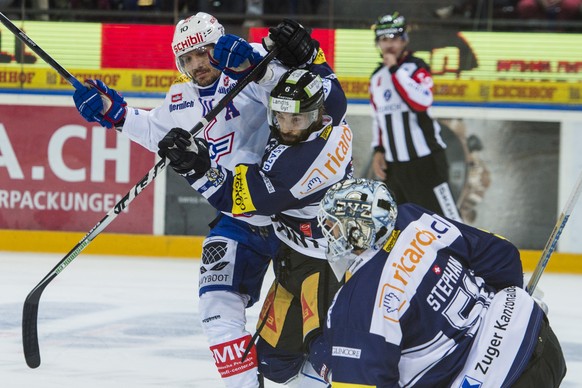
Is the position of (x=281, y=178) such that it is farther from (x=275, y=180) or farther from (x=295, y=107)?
(x=295, y=107)

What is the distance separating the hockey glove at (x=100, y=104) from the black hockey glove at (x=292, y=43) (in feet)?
1.74

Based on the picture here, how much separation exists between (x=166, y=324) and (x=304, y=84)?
2096 millimetres

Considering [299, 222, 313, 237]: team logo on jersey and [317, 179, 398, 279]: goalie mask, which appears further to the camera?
[299, 222, 313, 237]: team logo on jersey

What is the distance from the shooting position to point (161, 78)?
291 inches

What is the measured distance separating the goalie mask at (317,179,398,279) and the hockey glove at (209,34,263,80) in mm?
1000

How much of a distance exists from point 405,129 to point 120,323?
2.22 meters

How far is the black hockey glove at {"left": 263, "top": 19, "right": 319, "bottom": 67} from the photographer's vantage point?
342 centimetres

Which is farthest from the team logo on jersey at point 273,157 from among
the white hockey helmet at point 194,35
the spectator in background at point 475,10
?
the spectator in background at point 475,10

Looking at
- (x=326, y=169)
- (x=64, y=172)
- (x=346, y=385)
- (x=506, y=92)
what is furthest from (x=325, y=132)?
(x=64, y=172)

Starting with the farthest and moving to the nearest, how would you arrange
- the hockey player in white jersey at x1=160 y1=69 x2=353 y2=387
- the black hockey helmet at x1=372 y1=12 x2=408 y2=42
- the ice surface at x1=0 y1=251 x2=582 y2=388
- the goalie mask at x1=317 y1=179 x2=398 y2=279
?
the black hockey helmet at x1=372 y1=12 x2=408 y2=42 → the ice surface at x1=0 y1=251 x2=582 y2=388 → the hockey player in white jersey at x1=160 y1=69 x2=353 y2=387 → the goalie mask at x1=317 y1=179 x2=398 y2=279

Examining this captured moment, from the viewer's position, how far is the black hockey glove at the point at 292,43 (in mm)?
3418

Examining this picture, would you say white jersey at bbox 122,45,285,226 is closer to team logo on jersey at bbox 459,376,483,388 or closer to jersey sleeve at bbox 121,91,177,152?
jersey sleeve at bbox 121,91,177,152

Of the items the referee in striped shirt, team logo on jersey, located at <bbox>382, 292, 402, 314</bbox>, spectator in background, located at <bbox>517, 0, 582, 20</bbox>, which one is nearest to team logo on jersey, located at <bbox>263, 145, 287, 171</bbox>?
team logo on jersey, located at <bbox>382, 292, 402, 314</bbox>

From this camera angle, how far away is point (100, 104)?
12.0ft
